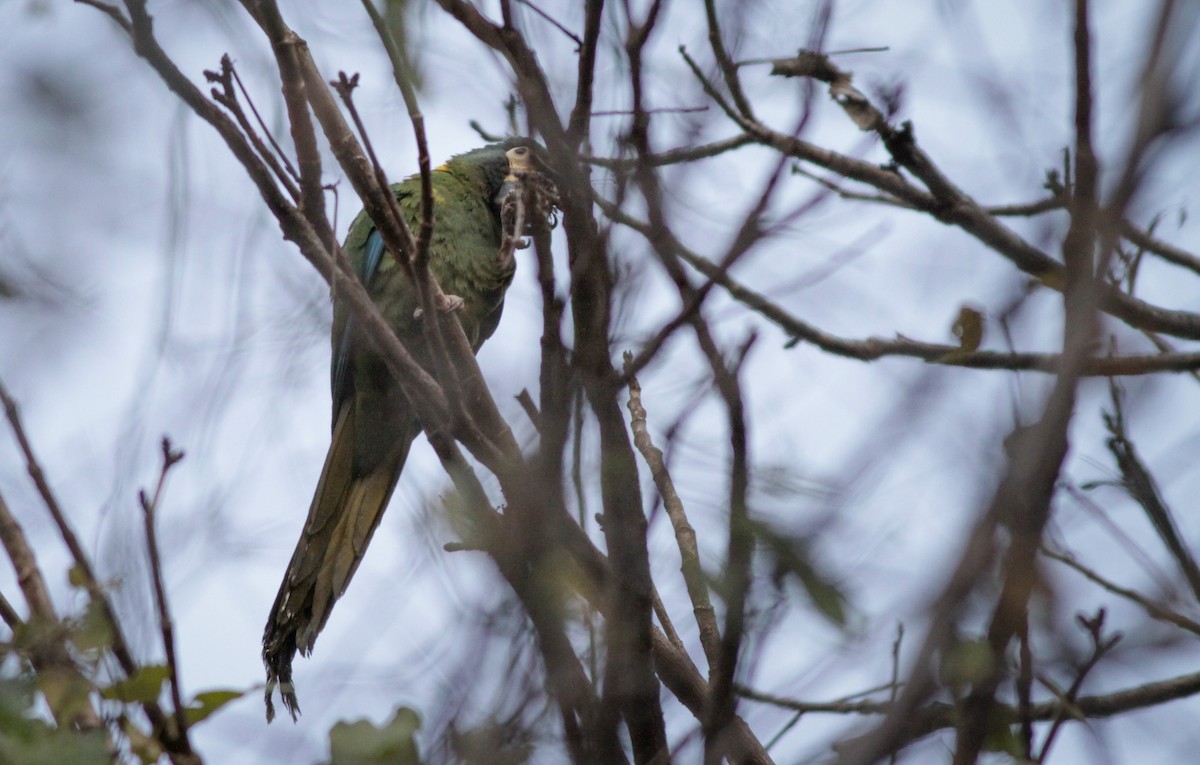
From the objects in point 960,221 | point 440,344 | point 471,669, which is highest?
point 960,221

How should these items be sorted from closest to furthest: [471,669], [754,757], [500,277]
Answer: [471,669] < [754,757] < [500,277]

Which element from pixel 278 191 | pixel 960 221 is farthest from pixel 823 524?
pixel 960 221

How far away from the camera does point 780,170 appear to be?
1379mm

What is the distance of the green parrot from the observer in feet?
11.9

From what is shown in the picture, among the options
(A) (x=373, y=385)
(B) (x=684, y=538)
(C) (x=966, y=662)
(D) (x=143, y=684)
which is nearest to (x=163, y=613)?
(D) (x=143, y=684)

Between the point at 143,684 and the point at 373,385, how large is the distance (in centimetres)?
274

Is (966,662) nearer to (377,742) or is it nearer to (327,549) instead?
(377,742)

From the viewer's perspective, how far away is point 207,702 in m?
1.59

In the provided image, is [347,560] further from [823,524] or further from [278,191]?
[823,524]

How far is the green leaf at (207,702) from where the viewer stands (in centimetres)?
158

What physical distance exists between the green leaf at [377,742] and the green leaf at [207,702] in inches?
7.2

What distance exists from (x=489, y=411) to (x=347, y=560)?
1429 millimetres

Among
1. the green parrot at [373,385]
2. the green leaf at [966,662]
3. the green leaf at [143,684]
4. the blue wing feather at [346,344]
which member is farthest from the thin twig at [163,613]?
the blue wing feather at [346,344]

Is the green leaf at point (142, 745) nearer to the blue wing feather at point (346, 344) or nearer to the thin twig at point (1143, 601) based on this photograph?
the thin twig at point (1143, 601)
